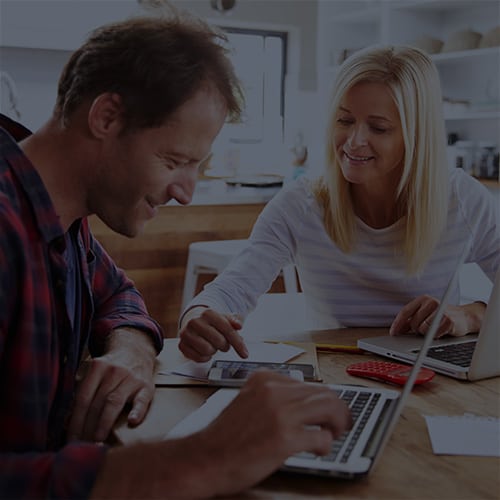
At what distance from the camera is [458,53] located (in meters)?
4.27

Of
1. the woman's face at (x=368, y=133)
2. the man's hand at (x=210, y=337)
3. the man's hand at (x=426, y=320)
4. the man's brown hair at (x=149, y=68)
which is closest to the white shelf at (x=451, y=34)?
the woman's face at (x=368, y=133)

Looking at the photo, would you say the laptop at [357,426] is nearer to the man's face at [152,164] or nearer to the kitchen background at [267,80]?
the man's face at [152,164]

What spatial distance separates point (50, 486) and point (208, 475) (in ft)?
0.53

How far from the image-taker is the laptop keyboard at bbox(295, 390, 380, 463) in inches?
33.8

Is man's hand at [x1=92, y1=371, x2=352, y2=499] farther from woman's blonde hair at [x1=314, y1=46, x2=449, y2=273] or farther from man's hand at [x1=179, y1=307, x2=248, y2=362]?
woman's blonde hair at [x1=314, y1=46, x2=449, y2=273]

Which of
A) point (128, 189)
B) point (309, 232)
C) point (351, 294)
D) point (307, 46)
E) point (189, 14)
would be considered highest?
point (307, 46)

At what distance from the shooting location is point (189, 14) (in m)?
1.15

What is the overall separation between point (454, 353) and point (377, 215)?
1.93ft

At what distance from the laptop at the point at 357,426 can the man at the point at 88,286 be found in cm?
3

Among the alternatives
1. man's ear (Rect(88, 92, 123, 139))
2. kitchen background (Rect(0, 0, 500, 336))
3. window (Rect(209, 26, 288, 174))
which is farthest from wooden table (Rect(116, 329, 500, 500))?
window (Rect(209, 26, 288, 174))

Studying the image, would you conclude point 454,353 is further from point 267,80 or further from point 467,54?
point 267,80

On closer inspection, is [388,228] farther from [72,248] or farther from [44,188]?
[44,188]

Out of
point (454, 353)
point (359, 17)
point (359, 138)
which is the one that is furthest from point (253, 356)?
point (359, 17)

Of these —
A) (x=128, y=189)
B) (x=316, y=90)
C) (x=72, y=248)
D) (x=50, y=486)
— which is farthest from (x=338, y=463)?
(x=316, y=90)
